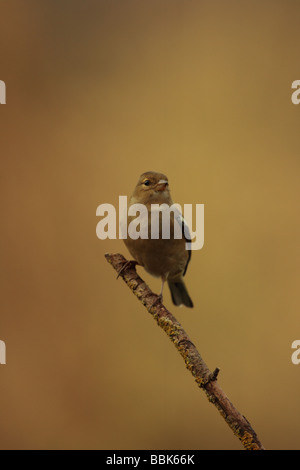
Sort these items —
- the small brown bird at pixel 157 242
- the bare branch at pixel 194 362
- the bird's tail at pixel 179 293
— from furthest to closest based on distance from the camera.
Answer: the bird's tail at pixel 179 293 → the small brown bird at pixel 157 242 → the bare branch at pixel 194 362

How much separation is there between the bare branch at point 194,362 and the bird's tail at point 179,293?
447 mm

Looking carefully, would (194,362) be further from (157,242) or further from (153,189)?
(153,189)

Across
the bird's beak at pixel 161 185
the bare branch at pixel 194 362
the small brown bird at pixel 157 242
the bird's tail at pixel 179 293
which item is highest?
the bird's beak at pixel 161 185

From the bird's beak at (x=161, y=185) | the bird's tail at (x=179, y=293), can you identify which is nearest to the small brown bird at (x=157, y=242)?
the bird's beak at (x=161, y=185)

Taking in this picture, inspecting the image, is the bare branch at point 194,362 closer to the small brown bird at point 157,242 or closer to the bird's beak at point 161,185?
the small brown bird at point 157,242

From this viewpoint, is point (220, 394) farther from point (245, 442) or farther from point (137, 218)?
point (137, 218)

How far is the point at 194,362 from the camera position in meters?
1.24

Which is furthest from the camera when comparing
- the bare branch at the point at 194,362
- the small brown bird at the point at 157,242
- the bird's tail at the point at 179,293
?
the bird's tail at the point at 179,293

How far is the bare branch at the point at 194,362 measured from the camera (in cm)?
110

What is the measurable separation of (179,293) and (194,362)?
815 mm

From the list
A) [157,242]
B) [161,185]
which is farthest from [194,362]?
[161,185]

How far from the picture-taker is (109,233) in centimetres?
216

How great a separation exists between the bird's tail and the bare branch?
447 millimetres
